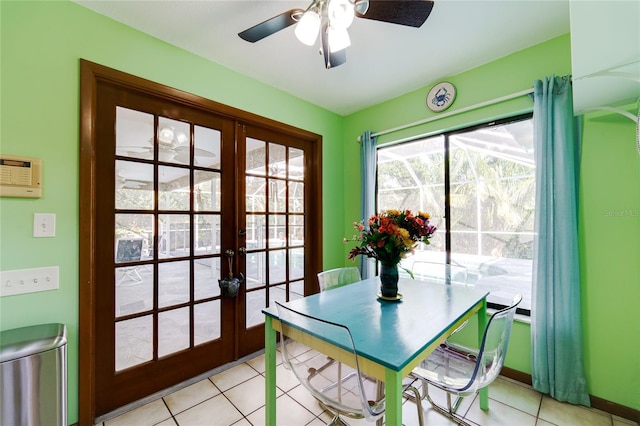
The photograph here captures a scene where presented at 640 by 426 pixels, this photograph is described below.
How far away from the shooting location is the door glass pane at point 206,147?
207 cm

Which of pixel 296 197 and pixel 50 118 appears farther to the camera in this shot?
pixel 296 197

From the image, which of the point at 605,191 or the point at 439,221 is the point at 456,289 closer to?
the point at 439,221

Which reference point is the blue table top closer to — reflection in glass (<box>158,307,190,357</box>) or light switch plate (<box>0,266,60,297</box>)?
reflection in glass (<box>158,307,190,357</box>)

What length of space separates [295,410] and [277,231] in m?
1.46

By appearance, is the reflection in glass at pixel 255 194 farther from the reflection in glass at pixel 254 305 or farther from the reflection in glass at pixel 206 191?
the reflection in glass at pixel 254 305

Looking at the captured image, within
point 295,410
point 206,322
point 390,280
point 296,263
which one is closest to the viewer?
point 390,280

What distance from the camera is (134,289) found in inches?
70.0

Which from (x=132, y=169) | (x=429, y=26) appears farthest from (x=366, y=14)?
(x=132, y=169)

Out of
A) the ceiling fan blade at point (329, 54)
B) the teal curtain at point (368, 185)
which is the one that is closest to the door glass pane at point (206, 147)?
the ceiling fan blade at point (329, 54)

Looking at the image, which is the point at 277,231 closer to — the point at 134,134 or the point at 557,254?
the point at 134,134

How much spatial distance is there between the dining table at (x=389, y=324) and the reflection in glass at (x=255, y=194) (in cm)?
113

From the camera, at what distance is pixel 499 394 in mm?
1820

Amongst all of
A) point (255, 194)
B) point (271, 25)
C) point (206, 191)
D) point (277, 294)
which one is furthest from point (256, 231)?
point (271, 25)

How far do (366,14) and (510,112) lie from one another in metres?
1.47
